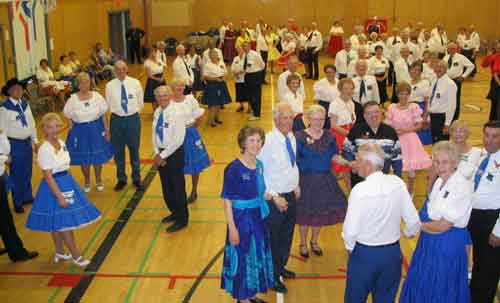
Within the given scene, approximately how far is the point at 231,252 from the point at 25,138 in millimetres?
3921

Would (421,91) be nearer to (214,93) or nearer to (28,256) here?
(214,93)

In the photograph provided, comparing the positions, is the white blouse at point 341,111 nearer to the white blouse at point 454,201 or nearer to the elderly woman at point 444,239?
the elderly woman at point 444,239

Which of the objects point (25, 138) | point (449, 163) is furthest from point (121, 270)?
point (449, 163)

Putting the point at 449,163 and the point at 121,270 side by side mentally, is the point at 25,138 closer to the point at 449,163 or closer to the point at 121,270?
the point at 121,270

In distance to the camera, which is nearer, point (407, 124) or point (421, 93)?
point (407, 124)

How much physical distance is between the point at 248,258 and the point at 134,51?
1782 cm

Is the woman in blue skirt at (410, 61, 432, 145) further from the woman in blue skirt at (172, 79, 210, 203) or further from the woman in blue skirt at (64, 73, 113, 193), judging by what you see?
the woman in blue skirt at (64, 73, 113, 193)

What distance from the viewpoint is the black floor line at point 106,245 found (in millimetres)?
5580

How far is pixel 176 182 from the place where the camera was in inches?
267

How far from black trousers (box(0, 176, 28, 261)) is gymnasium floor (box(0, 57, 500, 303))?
0.14 meters

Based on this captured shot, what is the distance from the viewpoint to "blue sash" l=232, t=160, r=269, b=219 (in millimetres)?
4758

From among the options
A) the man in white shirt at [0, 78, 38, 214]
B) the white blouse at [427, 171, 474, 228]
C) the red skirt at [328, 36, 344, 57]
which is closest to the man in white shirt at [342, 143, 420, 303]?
the white blouse at [427, 171, 474, 228]

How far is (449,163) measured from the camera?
408cm

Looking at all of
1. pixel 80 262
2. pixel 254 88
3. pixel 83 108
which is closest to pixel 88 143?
pixel 83 108
